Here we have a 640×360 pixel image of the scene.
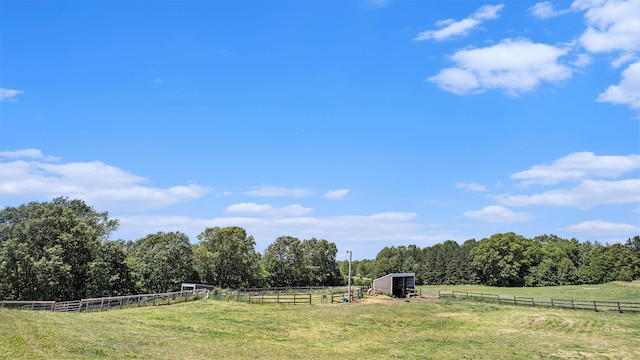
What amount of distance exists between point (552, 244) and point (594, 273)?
51.9 ft

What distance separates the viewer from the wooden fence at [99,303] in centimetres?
3159

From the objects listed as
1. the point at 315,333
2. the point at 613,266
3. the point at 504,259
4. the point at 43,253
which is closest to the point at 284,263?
the point at 504,259

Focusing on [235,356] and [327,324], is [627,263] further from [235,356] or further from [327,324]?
[235,356]

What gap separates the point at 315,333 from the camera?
26250mm

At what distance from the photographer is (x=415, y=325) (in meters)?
30.8

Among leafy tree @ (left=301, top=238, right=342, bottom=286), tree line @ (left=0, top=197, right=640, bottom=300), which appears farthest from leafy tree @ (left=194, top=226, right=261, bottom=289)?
leafy tree @ (left=301, top=238, right=342, bottom=286)

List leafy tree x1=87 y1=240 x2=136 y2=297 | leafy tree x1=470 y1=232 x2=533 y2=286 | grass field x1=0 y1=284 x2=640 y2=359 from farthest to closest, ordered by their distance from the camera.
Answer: leafy tree x1=470 y1=232 x2=533 y2=286 → leafy tree x1=87 y1=240 x2=136 y2=297 → grass field x1=0 y1=284 x2=640 y2=359

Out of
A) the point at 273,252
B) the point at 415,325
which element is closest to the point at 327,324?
the point at 415,325

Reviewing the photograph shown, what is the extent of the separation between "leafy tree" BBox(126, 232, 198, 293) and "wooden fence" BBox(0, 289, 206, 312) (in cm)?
2190

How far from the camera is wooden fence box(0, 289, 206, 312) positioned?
31.6m

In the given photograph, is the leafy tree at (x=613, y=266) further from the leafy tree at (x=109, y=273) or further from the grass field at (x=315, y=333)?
the leafy tree at (x=109, y=273)

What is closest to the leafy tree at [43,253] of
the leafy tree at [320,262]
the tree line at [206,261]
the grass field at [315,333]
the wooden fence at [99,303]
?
the tree line at [206,261]

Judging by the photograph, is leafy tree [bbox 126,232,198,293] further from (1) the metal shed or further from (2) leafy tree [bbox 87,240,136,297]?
(1) the metal shed

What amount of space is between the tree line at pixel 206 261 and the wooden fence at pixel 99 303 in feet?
35.2
